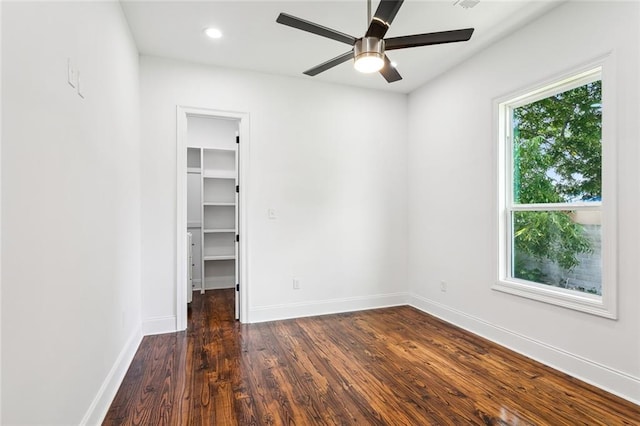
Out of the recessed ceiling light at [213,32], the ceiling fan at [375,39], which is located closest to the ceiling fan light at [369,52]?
the ceiling fan at [375,39]

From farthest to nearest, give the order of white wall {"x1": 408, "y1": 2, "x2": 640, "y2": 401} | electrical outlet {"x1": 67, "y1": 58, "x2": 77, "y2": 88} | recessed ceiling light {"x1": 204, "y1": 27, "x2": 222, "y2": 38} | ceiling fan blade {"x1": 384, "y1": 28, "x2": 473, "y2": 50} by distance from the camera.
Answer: recessed ceiling light {"x1": 204, "y1": 27, "x2": 222, "y2": 38} < white wall {"x1": 408, "y1": 2, "x2": 640, "y2": 401} < ceiling fan blade {"x1": 384, "y1": 28, "x2": 473, "y2": 50} < electrical outlet {"x1": 67, "y1": 58, "x2": 77, "y2": 88}

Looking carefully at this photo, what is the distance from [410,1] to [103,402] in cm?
344

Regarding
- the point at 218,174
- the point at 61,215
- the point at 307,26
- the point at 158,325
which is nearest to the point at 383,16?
the point at 307,26

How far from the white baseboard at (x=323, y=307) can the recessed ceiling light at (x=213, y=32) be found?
110 inches

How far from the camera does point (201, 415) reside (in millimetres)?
1969

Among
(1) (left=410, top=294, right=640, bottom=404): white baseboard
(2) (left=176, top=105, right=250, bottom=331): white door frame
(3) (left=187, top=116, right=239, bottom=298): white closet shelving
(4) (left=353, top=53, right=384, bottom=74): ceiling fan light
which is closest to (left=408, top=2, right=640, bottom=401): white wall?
(1) (left=410, top=294, right=640, bottom=404): white baseboard

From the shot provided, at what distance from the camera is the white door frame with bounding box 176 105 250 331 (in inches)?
134

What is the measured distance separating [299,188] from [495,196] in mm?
2092

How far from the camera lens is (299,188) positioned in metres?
3.90

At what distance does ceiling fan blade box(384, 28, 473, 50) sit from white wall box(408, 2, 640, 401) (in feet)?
3.60

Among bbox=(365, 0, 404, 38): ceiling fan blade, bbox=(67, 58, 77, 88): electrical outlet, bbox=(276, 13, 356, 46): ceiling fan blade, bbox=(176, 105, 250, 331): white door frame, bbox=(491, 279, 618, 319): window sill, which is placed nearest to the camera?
A: bbox=(67, 58, 77, 88): electrical outlet

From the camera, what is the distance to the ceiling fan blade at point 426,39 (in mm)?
2046

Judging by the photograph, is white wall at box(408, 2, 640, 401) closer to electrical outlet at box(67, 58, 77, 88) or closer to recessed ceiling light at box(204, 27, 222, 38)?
recessed ceiling light at box(204, 27, 222, 38)

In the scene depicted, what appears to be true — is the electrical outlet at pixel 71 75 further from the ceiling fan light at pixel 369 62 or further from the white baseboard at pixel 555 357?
the white baseboard at pixel 555 357
